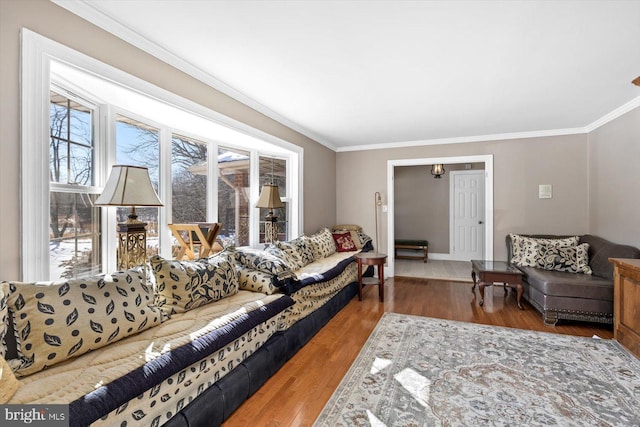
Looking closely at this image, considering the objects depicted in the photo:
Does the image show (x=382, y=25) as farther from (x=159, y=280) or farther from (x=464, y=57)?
(x=159, y=280)

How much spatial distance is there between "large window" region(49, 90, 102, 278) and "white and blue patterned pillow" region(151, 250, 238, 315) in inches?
19.2

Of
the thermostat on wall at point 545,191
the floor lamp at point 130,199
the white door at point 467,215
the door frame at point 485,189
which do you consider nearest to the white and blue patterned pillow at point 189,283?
the floor lamp at point 130,199

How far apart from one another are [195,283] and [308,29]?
185 centimetres

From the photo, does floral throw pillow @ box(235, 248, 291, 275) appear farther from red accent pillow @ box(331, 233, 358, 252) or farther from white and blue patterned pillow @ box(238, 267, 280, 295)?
red accent pillow @ box(331, 233, 358, 252)

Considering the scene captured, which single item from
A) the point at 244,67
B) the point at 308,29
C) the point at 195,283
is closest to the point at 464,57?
the point at 308,29

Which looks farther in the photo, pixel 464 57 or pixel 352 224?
pixel 352 224

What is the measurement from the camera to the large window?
1.80 meters

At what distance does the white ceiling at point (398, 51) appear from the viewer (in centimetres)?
170

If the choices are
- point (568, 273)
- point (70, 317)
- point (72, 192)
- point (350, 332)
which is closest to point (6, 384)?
point (70, 317)

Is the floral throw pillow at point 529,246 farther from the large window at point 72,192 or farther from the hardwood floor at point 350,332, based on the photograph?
the large window at point 72,192

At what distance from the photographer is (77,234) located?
1.95 m

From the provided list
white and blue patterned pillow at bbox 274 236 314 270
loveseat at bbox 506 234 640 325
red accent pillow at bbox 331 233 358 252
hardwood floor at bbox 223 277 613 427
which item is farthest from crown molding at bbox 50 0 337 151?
loveseat at bbox 506 234 640 325

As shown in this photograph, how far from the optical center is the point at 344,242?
4883 millimetres

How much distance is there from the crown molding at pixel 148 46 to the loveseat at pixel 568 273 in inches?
147
